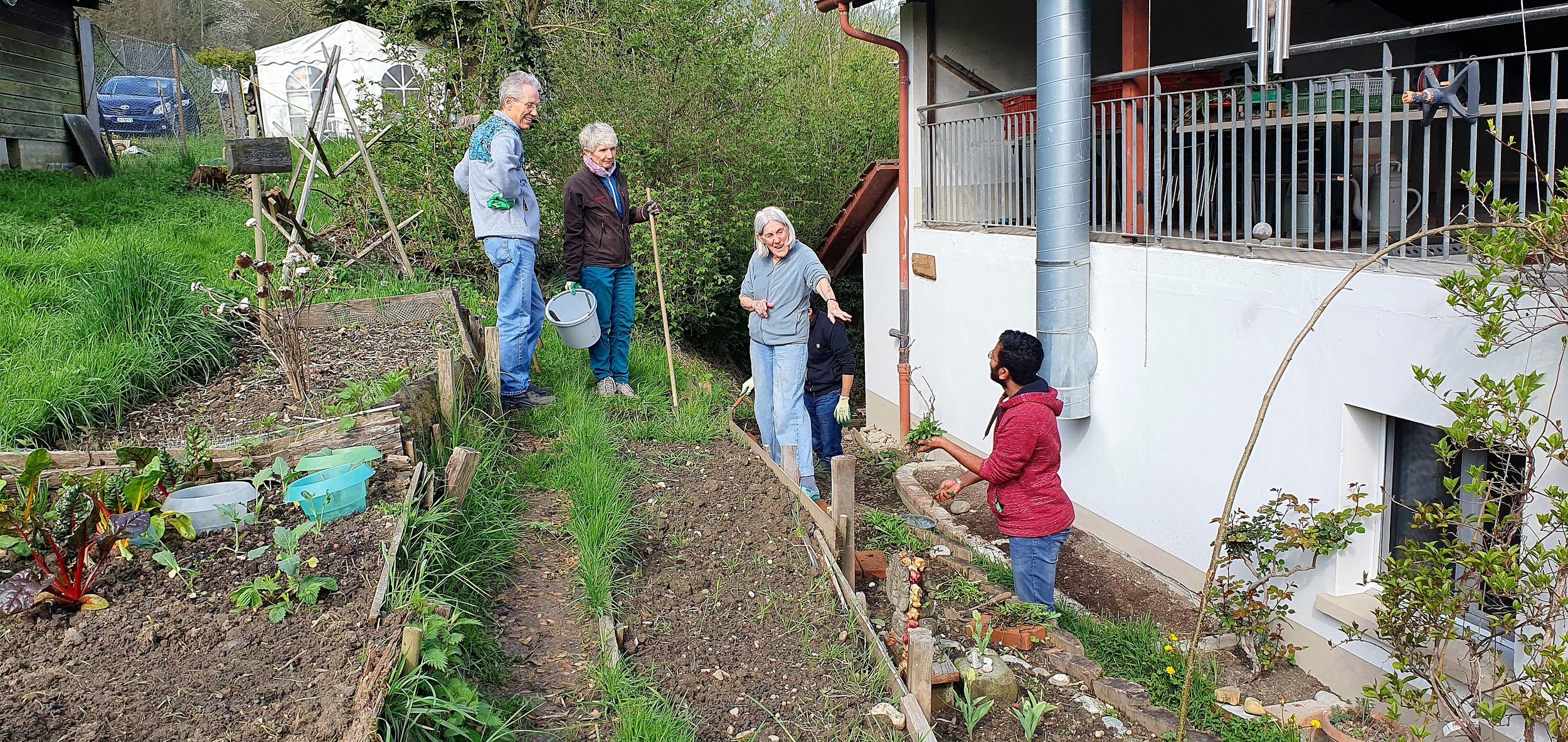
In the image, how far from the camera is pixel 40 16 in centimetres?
1434

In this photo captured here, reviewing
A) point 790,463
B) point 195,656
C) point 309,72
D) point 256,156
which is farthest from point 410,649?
point 309,72

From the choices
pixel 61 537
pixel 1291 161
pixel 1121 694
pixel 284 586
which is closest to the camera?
pixel 61 537

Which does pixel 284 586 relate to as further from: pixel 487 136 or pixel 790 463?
pixel 487 136

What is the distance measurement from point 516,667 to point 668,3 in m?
8.38

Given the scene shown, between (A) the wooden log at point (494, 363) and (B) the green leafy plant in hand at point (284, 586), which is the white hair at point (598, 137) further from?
(B) the green leafy plant in hand at point (284, 586)

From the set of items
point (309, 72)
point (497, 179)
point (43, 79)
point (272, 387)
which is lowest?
point (272, 387)

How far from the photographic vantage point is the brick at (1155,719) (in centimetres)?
419

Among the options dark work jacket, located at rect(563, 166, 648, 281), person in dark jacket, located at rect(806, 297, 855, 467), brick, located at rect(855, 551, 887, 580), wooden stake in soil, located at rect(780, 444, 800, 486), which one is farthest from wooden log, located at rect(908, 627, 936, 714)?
dark work jacket, located at rect(563, 166, 648, 281)

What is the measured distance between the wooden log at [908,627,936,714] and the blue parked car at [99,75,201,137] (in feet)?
71.8

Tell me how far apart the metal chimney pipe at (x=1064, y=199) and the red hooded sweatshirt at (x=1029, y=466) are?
5.55 ft

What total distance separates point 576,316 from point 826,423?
1882 millimetres

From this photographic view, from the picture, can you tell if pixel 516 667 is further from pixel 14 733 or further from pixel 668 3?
pixel 668 3

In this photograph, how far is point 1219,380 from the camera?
5.62 m

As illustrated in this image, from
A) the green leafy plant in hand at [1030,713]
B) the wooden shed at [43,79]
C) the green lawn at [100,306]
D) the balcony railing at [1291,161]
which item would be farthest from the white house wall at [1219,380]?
the wooden shed at [43,79]
